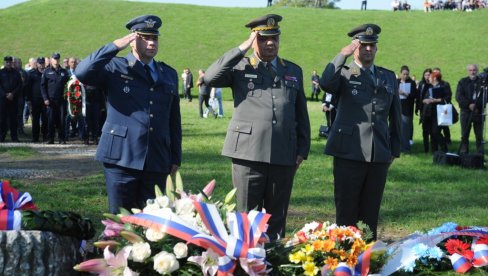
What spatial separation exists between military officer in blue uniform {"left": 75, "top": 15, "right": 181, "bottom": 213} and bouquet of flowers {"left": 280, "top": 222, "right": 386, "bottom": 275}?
1.45m

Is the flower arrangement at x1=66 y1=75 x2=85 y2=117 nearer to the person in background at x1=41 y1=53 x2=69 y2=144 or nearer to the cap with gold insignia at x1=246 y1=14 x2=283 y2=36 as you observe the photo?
the person in background at x1=41 y1=53 x2=69 y2=144

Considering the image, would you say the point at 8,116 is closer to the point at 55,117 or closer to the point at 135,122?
the point at 55,117

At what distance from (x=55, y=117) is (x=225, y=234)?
14.6 metres

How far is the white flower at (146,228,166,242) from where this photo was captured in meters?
4.02

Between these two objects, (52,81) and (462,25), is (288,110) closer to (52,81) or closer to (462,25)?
(52,81)

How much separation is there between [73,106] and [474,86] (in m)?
8.42

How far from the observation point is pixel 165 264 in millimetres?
3908

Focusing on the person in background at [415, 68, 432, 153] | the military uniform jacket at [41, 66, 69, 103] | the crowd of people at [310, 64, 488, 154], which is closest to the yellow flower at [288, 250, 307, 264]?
the crowd of people at [310, 64, 488, 154]

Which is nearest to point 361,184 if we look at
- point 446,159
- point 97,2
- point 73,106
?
point 446,159

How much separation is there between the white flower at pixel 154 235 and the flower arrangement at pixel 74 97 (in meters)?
13.2

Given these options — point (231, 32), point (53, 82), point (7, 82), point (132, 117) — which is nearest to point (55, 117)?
point (53, 82)

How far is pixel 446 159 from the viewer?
1484 centimetres

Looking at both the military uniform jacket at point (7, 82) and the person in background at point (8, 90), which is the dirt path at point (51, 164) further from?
the military uniform jacket at point (7, 82)

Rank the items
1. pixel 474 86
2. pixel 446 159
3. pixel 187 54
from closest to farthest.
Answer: pixel 446 159 → pixel 474 86 → pixel 187 54
